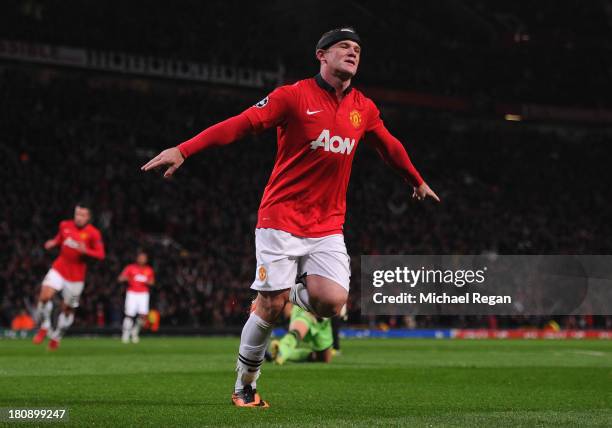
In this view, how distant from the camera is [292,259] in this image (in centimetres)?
725

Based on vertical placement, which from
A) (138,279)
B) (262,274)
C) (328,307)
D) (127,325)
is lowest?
(127,325)

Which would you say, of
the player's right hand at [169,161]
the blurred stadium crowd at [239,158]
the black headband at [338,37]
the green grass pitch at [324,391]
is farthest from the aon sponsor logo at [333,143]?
the blurred stadium crowd at [239,158]

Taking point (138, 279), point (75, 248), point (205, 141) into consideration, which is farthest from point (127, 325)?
point (205, 141)

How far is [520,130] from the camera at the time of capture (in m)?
49.0

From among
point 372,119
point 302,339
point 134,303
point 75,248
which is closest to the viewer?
point 372,119

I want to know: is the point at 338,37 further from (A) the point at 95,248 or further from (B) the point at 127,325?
(B) the point at 127,325

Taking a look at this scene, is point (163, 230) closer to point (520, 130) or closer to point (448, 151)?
point (448, 151)

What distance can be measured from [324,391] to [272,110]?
348cm

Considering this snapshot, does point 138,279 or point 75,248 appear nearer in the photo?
point 75,248

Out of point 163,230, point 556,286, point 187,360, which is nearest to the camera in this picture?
point 187,360

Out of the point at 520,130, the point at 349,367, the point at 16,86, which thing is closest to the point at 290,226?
the point at 349,367

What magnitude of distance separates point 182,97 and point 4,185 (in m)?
11.4

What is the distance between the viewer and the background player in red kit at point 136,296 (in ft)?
81.6

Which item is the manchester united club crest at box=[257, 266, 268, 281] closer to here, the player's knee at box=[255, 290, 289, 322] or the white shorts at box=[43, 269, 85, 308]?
the player's knee at box=[255, 290, 289, 322]
